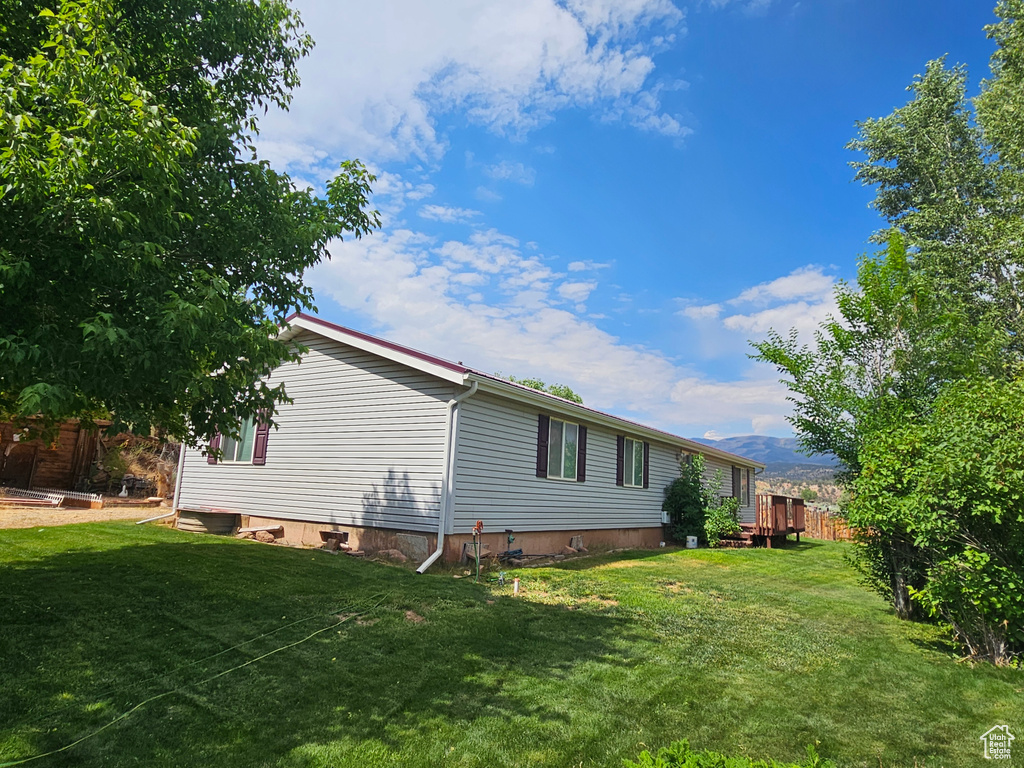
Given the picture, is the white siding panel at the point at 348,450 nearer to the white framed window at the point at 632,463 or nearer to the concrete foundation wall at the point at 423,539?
the concrete foundation wall at the point at 423,539

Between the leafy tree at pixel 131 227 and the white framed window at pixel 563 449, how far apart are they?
6923 mm

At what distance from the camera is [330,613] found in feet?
20.9

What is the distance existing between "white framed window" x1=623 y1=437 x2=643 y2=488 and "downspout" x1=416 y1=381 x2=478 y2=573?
6.73m

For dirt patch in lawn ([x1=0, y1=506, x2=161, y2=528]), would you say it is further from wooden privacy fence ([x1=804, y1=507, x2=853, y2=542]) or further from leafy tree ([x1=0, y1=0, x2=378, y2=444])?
wooden privacy fence ([x1=804, y1=507, x2=853, y2=542])

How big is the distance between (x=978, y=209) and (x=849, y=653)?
19.3m

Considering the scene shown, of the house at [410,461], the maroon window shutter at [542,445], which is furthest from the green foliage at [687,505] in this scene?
the maroon window shutter at [542,445]

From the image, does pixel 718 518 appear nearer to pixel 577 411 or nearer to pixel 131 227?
pixel 577 411

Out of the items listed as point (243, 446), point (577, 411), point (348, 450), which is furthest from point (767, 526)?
point (243, 446)

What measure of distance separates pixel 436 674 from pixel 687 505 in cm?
1406

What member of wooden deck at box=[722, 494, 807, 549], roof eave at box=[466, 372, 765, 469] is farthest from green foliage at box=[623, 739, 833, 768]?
wooden deck at box=[722, 494, 807, 549]

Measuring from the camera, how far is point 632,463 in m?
15.7

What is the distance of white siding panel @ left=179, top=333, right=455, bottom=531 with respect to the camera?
10352 millimetres

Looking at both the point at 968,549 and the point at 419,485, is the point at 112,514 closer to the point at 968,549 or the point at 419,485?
the point at 419,485

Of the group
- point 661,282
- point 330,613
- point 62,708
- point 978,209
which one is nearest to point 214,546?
point 330,613
